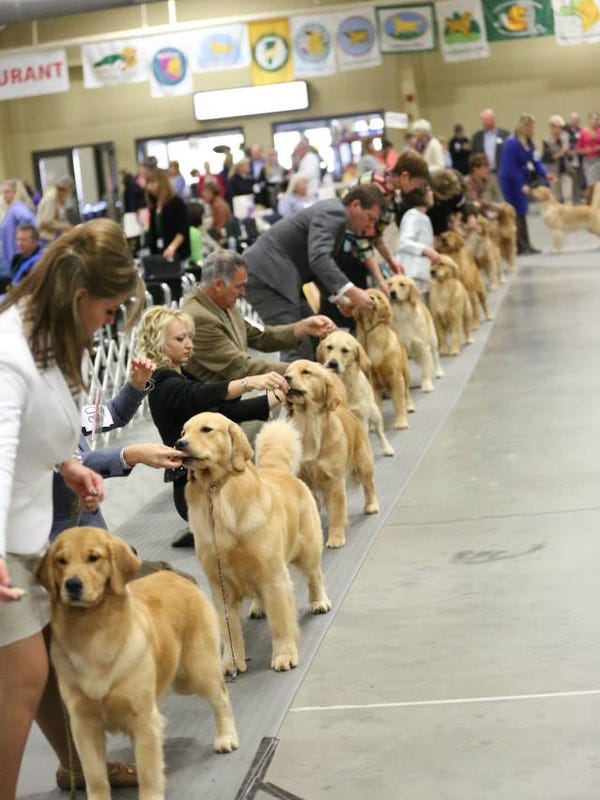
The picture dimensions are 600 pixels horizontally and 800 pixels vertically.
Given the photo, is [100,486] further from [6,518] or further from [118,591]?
[6,518]

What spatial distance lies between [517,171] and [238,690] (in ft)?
48.6

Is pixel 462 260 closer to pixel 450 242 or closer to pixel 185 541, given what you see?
pixel 450 242

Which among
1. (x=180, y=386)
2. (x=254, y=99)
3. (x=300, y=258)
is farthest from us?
A: (x=254, y=99)

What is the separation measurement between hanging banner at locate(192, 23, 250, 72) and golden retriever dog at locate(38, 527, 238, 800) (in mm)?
18638

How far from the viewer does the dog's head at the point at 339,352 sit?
6.78 meters

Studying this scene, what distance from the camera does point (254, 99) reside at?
25.2 metres

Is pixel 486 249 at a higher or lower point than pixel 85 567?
lower

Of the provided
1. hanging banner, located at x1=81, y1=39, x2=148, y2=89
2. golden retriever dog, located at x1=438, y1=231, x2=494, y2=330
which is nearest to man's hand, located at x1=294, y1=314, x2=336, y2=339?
golden retriever dog, located at x1=438, y1=231, x2=494, y2=330

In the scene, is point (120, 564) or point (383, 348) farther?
point (383, 348)

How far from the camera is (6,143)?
2691 centimetres

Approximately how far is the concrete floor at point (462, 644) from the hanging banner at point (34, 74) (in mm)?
14789

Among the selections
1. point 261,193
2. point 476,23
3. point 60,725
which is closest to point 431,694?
point 60,725

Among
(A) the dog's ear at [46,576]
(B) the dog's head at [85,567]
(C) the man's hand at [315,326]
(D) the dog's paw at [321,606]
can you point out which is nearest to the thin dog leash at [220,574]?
(D) the dog's paw at [321,606]

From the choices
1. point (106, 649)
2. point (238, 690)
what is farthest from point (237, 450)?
point (106, 649)
